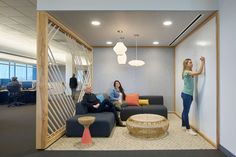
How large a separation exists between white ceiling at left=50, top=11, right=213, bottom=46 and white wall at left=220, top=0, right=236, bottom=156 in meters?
0.45

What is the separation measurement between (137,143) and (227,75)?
1.86m

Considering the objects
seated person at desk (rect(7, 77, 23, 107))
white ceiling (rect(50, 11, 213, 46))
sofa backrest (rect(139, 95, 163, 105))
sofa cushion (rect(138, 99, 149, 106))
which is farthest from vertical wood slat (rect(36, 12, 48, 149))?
seated person at desk (rect(7, 77, 23, 107))

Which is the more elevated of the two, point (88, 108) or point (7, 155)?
point (88, 108)

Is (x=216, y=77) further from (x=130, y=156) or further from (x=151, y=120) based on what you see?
(x=130, y=156)

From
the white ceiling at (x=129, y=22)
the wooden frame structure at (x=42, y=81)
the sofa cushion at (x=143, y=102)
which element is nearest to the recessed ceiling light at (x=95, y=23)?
the white ceiling at (x=129, y=22)

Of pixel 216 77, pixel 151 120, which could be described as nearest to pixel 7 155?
pixel 151 120

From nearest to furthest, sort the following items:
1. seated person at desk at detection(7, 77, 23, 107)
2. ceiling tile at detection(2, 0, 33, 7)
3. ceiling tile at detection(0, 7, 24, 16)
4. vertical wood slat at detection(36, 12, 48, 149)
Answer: vertical wood slat at detection(36, 12, 48, 149) < ceiling tile at detection(2, 0, 33, 7) < ceiling tile at detection(0, 7, 24, 16) < seated person at desk at detection(7, 77, 23, 107)

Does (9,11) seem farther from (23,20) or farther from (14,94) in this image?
(14,94)

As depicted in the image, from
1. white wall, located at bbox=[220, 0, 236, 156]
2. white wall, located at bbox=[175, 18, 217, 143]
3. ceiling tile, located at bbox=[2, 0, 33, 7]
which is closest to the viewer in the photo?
white wall, located at bbox=[220, 0, 236, 156]

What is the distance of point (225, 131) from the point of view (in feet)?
9.45

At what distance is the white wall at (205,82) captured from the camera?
328cm

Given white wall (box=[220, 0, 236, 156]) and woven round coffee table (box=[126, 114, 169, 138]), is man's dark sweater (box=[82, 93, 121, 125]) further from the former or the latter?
white wall (box=[220, 0, 236, 156])

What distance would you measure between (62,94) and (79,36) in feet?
5.48

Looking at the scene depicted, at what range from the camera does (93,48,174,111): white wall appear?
6434 mm
